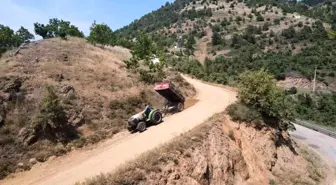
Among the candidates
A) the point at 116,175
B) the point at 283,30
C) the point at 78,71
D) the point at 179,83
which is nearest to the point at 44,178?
the point at 116,175

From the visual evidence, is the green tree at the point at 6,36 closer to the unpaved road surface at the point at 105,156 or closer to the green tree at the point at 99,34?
the green tree at the point at 99,34

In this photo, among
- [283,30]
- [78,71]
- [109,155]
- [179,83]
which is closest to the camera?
[109,155]

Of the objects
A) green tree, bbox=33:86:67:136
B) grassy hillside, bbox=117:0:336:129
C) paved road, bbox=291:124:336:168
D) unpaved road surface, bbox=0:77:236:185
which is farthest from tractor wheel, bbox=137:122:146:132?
grassy hillside, bbox=117:0:336:129

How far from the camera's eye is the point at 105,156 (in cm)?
1919

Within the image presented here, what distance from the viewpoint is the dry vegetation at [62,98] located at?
20.3 meters

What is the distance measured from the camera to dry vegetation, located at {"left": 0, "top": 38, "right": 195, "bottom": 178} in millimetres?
20266

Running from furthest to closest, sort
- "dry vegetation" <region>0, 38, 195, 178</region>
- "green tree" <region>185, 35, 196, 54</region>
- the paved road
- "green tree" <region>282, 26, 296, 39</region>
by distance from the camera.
→ "green tree" <region>185, 35, 196, 54</region> < "green tree" <region>282, 26, 296, 39</region> < the paved road < "dry vegetation" <region>0, 38, 195, 178</region>

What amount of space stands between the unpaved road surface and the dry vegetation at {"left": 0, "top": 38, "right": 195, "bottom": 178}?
33.3 inches

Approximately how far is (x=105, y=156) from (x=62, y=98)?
711 cm

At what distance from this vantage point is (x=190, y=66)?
58688 mm

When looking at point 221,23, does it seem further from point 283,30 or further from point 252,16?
point 283,30

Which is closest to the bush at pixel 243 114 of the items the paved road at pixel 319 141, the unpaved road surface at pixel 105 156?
the unpaved road surface at pixel 105 156

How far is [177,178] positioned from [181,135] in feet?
12.4

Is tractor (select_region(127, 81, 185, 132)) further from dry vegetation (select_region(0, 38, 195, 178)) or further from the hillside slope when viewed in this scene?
the hillside slope
